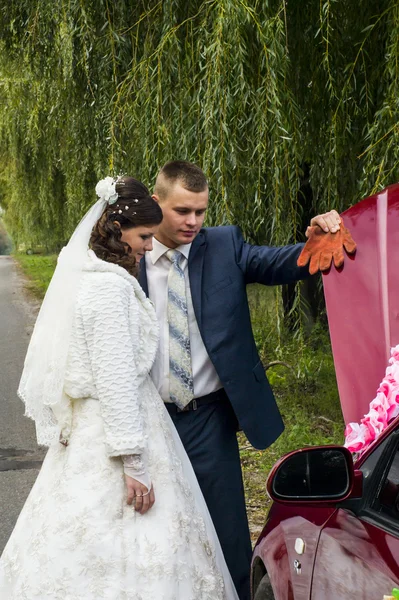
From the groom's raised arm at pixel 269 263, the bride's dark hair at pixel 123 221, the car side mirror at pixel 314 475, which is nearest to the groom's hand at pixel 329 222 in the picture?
the groom's raised arm at pixel 269 263

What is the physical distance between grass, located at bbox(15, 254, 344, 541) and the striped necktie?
1469mm

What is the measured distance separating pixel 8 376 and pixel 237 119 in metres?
5.70

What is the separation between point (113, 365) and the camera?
2.70m

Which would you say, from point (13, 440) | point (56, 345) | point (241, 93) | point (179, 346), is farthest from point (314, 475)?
point (13, 440)

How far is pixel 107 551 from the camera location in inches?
106

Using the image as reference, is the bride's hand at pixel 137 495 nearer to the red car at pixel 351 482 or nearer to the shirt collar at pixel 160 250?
the red car at pixel 351 482

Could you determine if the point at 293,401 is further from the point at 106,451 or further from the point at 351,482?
the point at 351,482

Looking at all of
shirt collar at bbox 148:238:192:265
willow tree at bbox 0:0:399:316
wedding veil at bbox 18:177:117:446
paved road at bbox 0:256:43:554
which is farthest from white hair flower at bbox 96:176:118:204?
paved road at bbox 0:256:43:554

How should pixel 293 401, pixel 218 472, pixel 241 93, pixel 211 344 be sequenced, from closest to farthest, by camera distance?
pixel 211 344 < pixel 218 472 < pixel 241 93 < pixel 293 401

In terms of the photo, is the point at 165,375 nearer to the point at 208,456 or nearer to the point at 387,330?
the point at 208,456

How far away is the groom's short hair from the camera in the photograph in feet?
10.6

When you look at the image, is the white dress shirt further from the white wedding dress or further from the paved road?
the paved road

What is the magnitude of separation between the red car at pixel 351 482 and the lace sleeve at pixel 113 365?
0.54 meters

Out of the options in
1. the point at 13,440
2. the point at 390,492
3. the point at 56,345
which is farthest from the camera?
the point at 13,440
